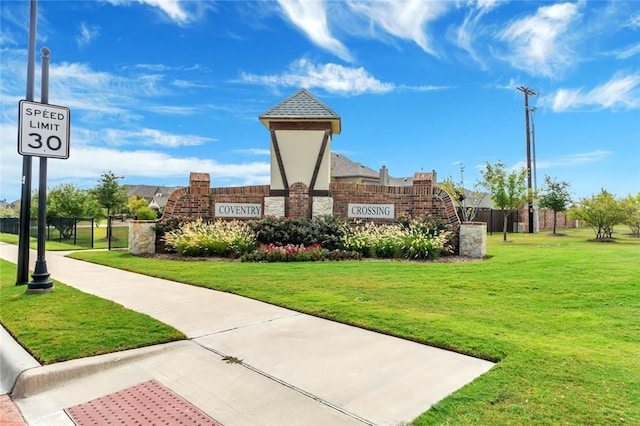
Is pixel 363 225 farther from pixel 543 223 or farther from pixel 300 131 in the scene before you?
pixel 543 223

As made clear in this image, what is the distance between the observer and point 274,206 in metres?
14.0

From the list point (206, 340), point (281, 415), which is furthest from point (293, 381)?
point (206, 340)

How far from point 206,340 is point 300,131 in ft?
37.4

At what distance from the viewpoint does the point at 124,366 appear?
376 cm

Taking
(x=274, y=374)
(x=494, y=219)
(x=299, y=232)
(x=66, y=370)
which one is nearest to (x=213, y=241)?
(x=299, y=232)

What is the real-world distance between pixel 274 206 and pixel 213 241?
287cm

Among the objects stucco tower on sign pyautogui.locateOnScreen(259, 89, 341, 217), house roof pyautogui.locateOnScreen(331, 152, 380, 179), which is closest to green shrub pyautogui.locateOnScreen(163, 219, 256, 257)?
stucco tower on sign pyautogui.locateOnScreen(259, 89, 341, 217)

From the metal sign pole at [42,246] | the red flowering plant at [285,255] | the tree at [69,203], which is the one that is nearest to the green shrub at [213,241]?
the red flowering plant at [285,255]

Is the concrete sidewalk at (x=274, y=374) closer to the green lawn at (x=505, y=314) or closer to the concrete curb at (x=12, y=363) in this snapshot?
the concrete curb at (x=12, y=363)

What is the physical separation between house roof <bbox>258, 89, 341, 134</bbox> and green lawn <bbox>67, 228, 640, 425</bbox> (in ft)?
20.9

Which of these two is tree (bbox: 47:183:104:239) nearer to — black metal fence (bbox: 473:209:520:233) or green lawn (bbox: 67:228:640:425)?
green lawn (bbox: 67:228:640:425)

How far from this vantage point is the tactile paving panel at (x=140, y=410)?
9.25ft

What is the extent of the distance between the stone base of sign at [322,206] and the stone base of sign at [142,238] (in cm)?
533

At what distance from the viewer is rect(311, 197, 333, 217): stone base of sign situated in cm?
1388
